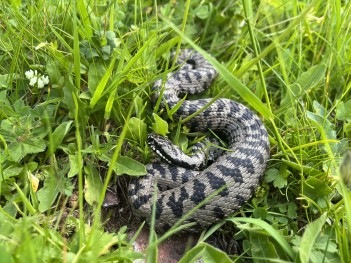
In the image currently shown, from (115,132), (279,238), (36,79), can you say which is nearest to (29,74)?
(36,79)

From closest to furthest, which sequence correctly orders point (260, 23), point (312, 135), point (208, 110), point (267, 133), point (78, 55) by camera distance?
1. point (78, 55)
2. point (312, 135)
3. point (267, 133)
4. point (208, 110)
5. point (260, 23)

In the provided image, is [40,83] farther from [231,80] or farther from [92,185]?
[231,80]

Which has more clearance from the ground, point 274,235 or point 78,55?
point 78,55

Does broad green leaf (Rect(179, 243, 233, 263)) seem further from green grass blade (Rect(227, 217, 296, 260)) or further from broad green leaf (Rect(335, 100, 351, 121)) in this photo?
broad green leaf (Rect(335, 100, 351, 121))

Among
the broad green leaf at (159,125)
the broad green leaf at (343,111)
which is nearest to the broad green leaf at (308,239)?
the broad green leaf at (343,111)

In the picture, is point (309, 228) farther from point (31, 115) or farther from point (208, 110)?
point (31, 115)

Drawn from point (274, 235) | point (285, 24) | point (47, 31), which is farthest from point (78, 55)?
point (285, 24)

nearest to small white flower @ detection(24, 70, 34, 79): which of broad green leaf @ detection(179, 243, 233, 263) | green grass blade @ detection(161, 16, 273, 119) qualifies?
green grass blade @ detection(161, 16, 273, 119)
